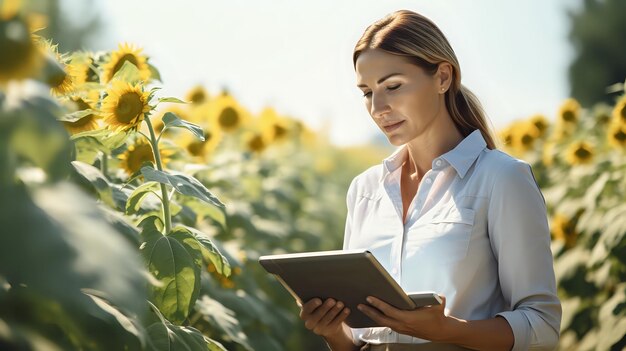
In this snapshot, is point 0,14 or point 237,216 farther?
point 237,216

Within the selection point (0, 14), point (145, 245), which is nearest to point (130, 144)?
point (145, 245)

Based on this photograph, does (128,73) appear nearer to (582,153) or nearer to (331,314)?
(331,314)

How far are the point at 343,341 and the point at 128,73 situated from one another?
946 mm

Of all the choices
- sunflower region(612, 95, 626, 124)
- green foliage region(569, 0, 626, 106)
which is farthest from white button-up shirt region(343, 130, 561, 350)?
green foliage region(569, 0, 626, 106)

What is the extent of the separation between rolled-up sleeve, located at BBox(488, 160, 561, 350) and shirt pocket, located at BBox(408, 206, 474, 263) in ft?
0.22

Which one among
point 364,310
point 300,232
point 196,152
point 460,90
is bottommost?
point 300,232

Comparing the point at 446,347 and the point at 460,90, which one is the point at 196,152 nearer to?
the point at 460,90


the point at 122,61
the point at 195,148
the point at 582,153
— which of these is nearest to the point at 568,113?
the point at 582,153

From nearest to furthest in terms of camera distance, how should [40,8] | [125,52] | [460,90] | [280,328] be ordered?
[40,8], [460,90], [125,52], [280,328]

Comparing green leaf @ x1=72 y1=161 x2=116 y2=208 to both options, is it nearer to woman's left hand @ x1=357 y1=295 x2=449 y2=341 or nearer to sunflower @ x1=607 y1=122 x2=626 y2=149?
woman's left hand @ x1=357 y1=295 x2=449 y2=341

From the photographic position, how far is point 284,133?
7.21m

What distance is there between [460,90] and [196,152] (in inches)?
91.9

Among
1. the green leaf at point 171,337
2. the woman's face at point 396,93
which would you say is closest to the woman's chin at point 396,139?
the woman's face at point 396,93

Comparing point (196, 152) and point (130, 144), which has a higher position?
point (130, 144)
